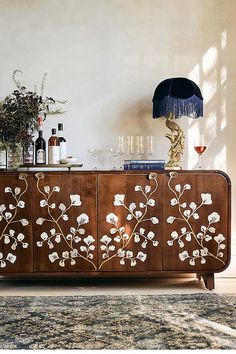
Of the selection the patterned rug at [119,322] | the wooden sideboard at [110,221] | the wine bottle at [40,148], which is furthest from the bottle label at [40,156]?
the patterned rug at [119,322]

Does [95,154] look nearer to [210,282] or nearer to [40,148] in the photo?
[40,148]

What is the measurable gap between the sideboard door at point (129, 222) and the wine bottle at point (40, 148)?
546 mm

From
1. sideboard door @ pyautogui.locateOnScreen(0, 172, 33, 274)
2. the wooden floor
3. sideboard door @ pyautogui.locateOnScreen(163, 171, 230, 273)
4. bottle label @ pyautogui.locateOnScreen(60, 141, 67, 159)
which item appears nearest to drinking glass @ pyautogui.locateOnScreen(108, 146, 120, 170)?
bottle label @ pyautogui.locateOnScreen(60, 141, 67, 159)

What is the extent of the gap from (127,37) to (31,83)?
35.6 inches

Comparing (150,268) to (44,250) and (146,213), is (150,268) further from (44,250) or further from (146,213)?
(44,250)

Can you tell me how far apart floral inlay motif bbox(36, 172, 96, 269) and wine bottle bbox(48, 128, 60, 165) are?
0.27 meters

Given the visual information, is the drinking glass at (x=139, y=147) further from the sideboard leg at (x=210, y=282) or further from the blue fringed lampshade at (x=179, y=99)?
the sideboard leg at (x=210, y=282)

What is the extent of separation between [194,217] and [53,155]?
1.18m

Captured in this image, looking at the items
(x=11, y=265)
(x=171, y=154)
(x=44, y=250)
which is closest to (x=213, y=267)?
(x=171, y=154)

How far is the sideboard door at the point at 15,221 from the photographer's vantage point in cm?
343

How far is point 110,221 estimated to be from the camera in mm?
3451

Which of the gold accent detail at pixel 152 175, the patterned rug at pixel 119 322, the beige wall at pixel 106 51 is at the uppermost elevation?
the beige wall at pixel 106 51

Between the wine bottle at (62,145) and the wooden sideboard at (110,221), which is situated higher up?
the wine bottle at (62,145)

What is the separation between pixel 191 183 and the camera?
3461 mm
